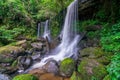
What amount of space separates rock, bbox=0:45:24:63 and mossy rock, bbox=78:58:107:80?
440 centimetres

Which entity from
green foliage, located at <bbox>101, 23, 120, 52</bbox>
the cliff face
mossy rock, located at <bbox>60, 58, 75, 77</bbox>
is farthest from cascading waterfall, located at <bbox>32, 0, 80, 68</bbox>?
mossy rock, located at <bbox>60, 58, 75, 77</bbox>

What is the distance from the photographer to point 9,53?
9914 millimetres

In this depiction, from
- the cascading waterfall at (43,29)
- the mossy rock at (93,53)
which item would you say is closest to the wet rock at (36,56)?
the mossy rock at (93,53)

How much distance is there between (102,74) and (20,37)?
870 cm

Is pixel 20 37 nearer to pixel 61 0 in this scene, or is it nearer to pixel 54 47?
pixel 54 47

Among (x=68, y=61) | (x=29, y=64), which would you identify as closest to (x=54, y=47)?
(x=29, y=64)

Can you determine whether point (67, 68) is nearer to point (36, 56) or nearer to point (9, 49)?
point (36, 56)

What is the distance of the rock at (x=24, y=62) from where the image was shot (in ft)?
30.1

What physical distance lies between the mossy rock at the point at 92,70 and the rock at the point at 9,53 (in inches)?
173

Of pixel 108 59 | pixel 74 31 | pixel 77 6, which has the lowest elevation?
pixel 108 59

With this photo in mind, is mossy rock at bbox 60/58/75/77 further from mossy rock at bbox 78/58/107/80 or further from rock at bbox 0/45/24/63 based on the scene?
rock at bbox 0/45/24/63

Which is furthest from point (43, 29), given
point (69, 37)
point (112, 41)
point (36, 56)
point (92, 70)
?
point (92, 70)

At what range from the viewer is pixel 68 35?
1213cm

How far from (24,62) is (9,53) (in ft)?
3.75
